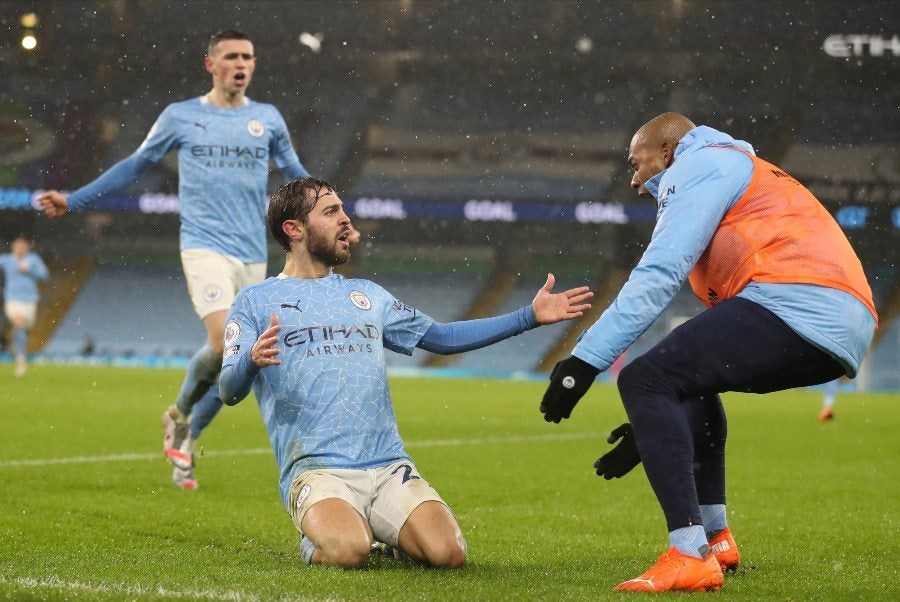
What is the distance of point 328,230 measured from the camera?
169 inches

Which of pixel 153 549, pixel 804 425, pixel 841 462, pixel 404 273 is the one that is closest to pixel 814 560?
pixel 153 549

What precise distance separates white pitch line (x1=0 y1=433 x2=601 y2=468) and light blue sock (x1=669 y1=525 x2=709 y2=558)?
11.3 feet

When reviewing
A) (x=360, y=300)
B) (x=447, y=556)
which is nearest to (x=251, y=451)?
(x=360, y=300)

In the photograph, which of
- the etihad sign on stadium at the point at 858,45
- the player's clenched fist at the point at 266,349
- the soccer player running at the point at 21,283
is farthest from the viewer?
the etihad sign on stadium at the point at 858,45

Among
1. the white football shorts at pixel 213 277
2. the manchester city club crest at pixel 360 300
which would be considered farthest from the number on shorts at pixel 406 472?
the white football shorts at pixel 213 277

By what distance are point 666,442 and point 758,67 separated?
25.2 metres

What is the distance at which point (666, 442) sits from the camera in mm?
3680

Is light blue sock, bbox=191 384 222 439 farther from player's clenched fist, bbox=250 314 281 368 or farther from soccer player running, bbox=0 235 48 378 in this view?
soccer player running, bbox=0 235 48 378

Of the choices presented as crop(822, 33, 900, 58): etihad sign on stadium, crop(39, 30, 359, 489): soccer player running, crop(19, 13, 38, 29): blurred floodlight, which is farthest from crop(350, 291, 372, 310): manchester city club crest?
crop(19, 13, 38, 29): blurred floodlight

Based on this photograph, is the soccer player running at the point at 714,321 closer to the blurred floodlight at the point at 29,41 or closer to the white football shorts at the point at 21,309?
the white football shorts at the point at 21,309

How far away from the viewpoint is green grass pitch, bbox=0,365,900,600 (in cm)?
380

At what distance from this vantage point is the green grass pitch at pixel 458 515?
3.80 metres

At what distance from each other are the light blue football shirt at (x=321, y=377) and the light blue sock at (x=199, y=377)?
211cm

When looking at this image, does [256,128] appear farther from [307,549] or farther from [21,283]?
[21,283]
